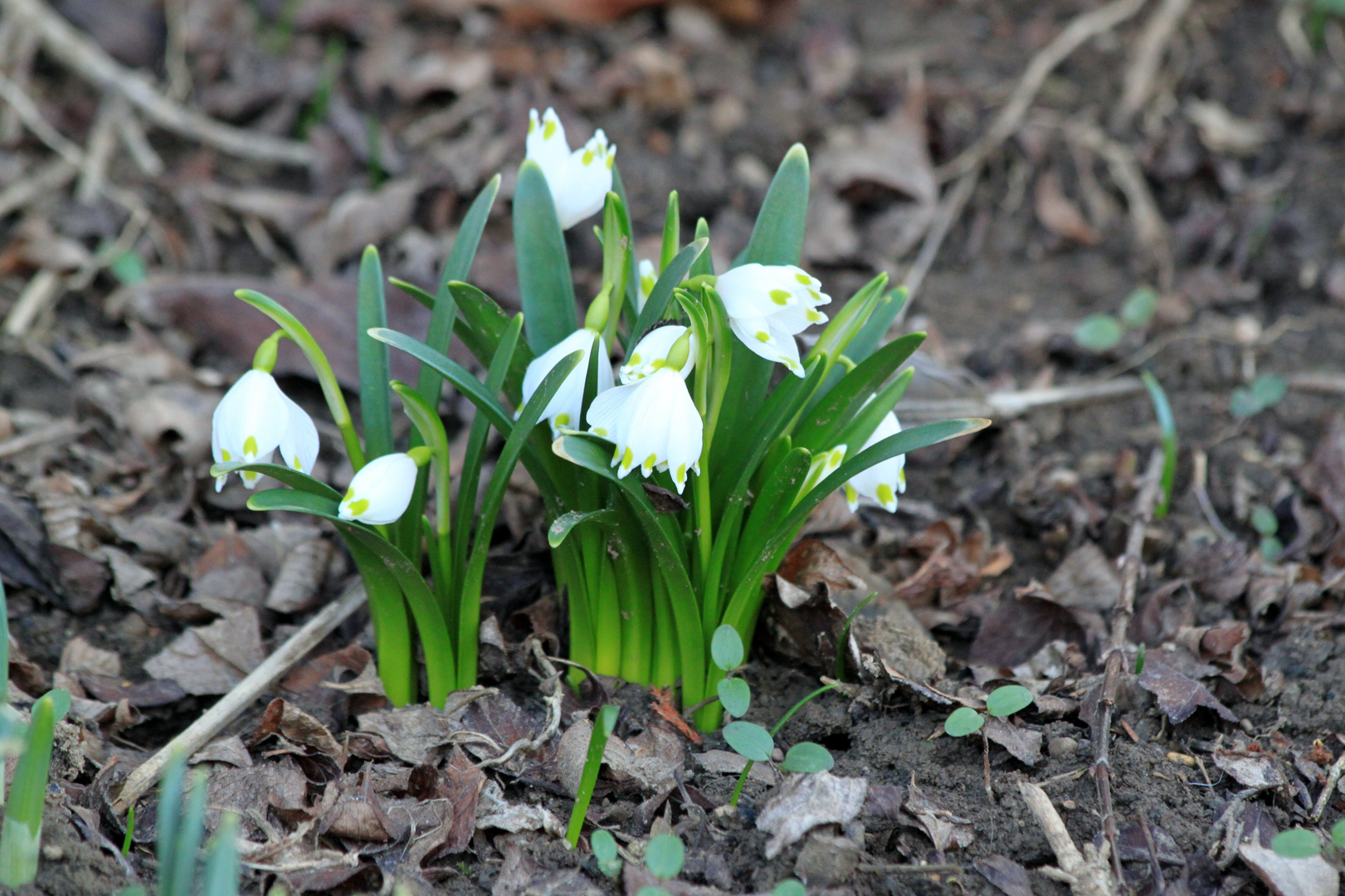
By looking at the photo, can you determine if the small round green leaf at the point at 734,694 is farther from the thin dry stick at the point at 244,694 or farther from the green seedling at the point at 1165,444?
the green seedling at the point at 1165,444

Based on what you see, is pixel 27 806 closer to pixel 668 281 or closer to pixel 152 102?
pixel 668 281

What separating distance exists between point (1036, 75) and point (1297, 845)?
115 inches

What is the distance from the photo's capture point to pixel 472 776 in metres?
1.60

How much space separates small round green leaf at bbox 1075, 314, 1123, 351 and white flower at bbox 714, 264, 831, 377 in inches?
68.1

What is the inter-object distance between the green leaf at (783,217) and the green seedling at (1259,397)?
5.01ft

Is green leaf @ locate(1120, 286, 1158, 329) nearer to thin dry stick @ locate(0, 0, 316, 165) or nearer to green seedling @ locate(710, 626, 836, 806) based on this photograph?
green seedling @ locate(710, 626, 836, 806)

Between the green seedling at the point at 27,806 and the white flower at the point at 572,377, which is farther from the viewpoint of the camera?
the white flower at the point at 572,377

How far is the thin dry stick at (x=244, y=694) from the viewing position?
5.24 ft

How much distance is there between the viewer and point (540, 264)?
1686 millimetres

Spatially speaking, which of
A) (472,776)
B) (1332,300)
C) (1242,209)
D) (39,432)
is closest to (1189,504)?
(1332,300)

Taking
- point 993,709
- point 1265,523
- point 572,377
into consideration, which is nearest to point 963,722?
point 993,709

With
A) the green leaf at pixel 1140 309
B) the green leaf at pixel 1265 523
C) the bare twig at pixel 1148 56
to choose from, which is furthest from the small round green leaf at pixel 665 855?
the bare twig at pixel 1148 56

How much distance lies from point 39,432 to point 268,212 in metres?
1.15

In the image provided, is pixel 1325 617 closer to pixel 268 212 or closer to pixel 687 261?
pixel 687 261
